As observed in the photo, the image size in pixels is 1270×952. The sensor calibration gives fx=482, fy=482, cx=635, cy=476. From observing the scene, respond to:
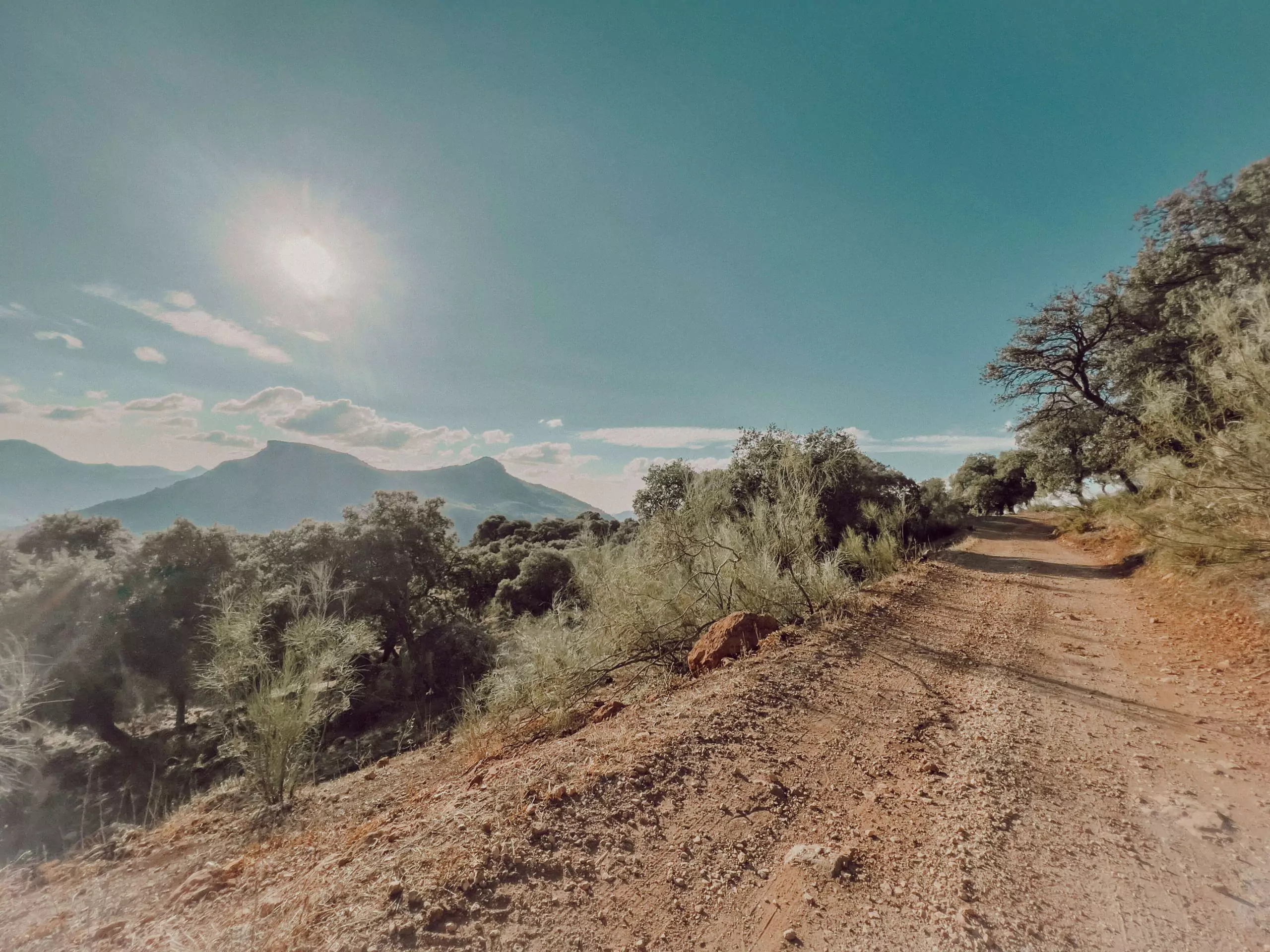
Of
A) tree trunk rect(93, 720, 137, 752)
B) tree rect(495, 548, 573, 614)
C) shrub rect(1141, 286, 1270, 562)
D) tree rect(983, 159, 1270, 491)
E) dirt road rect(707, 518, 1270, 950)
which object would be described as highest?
tree rect(983, 159, 1270, 491)

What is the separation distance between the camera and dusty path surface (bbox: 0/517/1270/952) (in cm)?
199

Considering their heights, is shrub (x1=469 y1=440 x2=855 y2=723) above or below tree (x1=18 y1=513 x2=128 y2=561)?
below

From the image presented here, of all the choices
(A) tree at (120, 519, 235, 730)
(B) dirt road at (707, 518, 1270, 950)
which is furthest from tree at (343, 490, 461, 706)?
(B) dirt road at (707, 518, 1270, 950)

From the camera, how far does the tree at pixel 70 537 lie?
1656cm

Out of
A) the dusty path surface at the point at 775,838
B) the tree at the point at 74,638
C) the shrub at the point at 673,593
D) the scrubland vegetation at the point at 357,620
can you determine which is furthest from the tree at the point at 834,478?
the tree at the point at 74,638

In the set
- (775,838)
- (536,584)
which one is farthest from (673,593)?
(536,584)

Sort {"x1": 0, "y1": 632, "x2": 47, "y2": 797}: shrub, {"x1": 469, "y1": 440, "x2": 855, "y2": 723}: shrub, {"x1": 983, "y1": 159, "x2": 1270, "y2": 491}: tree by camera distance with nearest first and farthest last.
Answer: {"x1": 0, "y1": 632, "x2": 47, "y2": 797}: shrub → {"x1": 469, "y1": 440, "x2": 855, "y2": 723}: shrub → {"x1": 983, "y1": 159, "x2": 1270, "y2": 491}: tree

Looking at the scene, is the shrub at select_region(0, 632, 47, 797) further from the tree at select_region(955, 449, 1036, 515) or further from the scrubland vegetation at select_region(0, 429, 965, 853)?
the tree at select_region(955, 449, 1036, 515)

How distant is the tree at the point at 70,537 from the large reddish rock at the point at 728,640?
21217 mm

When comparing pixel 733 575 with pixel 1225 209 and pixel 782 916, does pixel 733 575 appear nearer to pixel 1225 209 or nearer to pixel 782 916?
pixel 782 916

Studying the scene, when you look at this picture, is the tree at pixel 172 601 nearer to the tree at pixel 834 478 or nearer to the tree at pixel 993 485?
the tree at pixel 834 478

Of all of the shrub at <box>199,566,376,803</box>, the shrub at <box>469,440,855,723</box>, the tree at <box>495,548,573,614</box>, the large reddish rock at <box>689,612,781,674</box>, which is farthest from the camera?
the tree at <box>495,548,573,614</box>

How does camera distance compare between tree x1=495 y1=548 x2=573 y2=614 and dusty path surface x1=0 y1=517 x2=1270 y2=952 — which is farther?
tree x1=495 y1=548 x2=573 y2=614

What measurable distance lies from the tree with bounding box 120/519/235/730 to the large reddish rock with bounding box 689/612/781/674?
13400 millimetres
